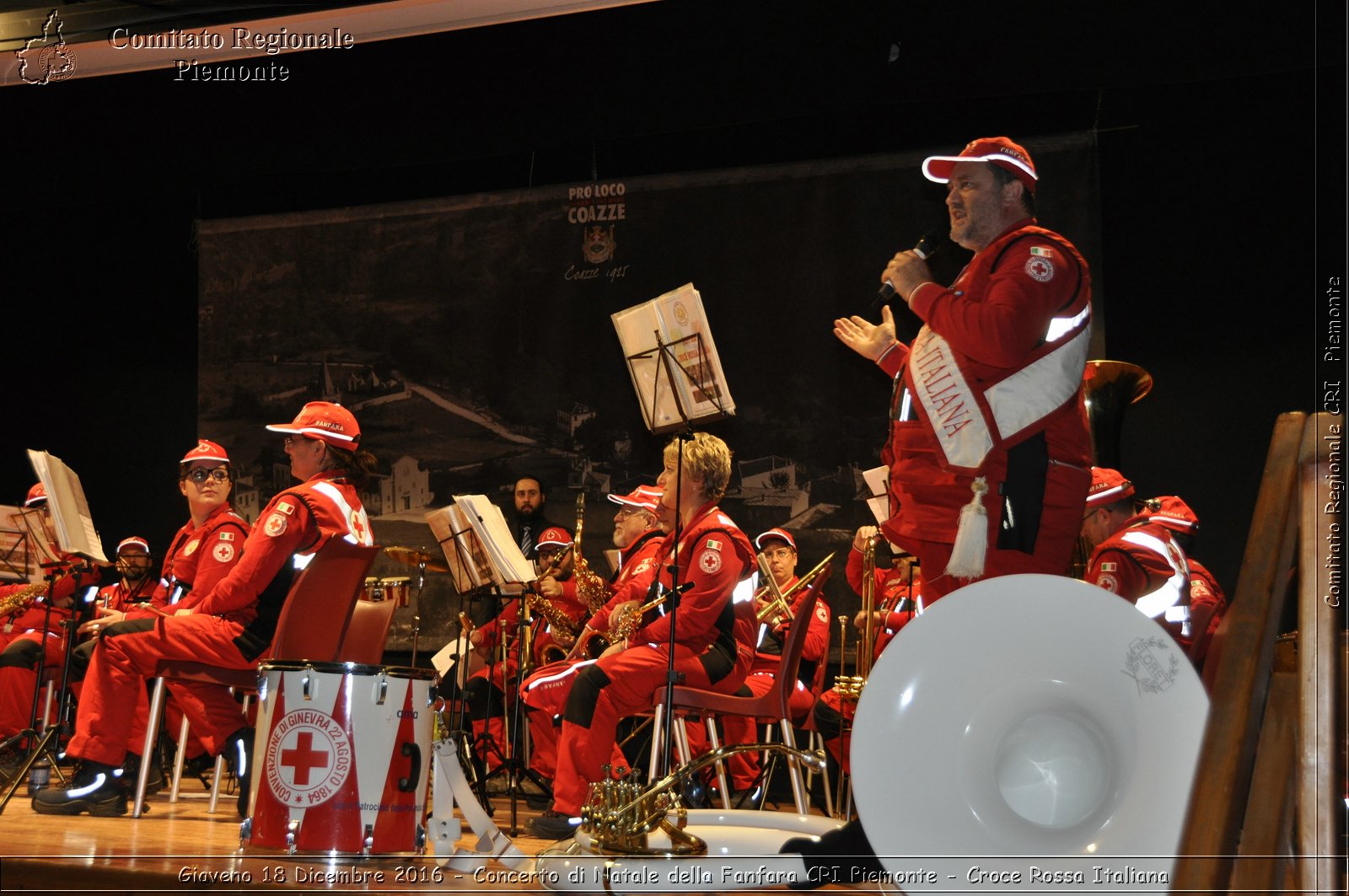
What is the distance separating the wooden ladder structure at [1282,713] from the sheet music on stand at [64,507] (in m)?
4.23

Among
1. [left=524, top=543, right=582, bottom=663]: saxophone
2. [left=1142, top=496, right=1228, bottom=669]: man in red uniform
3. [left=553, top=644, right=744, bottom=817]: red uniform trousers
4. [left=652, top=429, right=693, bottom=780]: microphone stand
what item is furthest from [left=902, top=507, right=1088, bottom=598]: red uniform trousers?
[left=524, top=543, right=582, bottom=663]: saxophone

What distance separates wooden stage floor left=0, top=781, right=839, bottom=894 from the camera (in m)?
2.88

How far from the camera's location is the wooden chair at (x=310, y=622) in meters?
4.49

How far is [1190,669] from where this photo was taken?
1.97m

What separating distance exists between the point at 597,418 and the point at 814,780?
2.62 metres

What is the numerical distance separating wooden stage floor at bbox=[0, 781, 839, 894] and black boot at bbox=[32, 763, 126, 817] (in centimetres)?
46

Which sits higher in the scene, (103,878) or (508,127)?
(508,127)

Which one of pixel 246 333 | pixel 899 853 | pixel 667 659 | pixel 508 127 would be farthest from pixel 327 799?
pixel 246 333

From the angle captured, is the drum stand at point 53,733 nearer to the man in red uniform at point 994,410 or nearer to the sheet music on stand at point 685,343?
the sheet music on stand at point 685,343

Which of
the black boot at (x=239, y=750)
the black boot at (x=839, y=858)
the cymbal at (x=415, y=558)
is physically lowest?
the black boot at (x=239, y=750)

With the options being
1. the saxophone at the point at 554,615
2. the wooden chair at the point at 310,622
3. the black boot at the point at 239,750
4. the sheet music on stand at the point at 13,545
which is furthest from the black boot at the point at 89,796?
the sheet music on stand at the point at 13,545

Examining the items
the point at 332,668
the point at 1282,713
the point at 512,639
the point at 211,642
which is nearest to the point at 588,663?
the point at 332,668

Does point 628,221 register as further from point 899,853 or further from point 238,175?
point 899,853

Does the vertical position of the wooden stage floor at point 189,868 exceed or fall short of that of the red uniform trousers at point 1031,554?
it falls short
